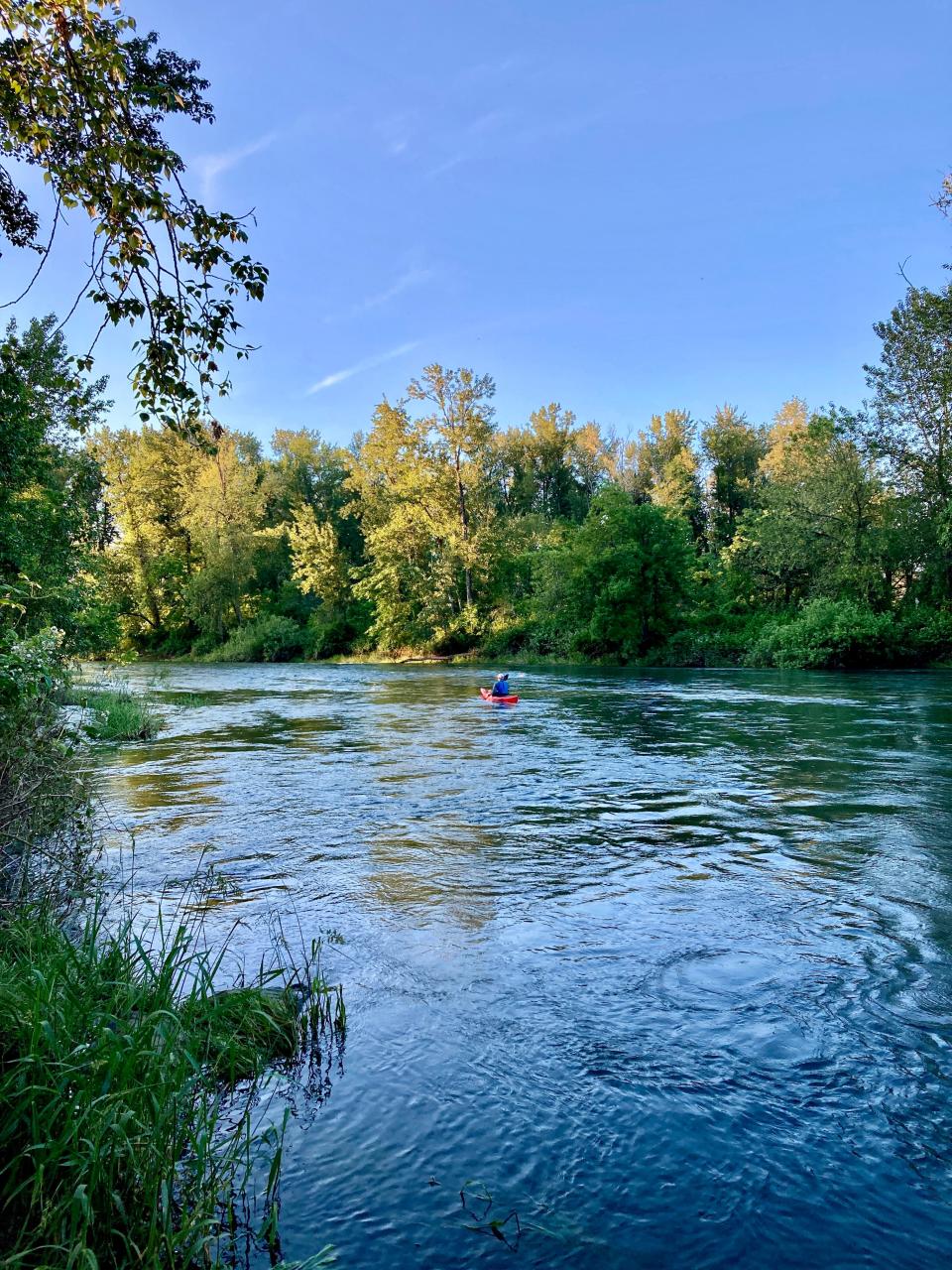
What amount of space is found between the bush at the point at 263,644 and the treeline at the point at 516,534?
154mm

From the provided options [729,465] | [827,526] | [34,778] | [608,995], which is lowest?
[608,995]

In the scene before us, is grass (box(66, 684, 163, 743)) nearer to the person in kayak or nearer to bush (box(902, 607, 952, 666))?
the person in kayak

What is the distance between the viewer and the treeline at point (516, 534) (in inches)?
1441

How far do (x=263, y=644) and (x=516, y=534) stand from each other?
67.6 ft

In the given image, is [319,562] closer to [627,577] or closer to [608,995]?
[627,577]

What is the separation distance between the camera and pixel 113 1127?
9.80 ft

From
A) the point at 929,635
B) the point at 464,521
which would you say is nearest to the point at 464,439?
the point at 464,521

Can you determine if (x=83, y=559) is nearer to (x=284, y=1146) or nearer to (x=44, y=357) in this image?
(x=44, y=357)

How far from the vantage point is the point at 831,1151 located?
4.09 m

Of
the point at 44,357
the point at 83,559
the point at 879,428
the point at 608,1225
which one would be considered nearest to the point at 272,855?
the point at 608,1225

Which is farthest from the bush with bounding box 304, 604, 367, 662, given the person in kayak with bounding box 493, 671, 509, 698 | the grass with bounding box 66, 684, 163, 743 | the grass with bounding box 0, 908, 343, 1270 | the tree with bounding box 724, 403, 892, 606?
the grass with bounding box 0, 908, 343, 1270

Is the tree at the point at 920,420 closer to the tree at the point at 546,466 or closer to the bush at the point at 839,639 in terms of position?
the bush at the point at 839,639

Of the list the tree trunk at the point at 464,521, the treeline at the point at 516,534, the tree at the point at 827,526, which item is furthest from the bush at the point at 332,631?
the tree at the point at 827,526

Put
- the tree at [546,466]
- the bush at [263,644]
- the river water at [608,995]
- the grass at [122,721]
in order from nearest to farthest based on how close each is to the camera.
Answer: the river water at [608,995], the grass at [122,721], the bush at [263,644], the tree at [546,466]
